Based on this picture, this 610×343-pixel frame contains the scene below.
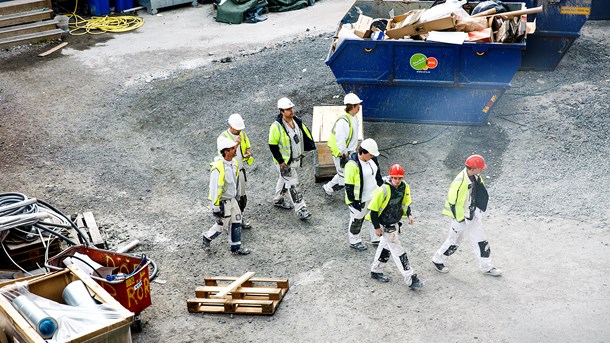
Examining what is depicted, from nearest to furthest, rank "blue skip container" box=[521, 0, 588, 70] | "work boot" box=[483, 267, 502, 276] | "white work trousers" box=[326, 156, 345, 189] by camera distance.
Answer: "work boot" box=[483, 267, 502, 276], "white work trousers" box=[326, 156, 345, 189], "blue skip container" box=[521, 0, 588, 70]

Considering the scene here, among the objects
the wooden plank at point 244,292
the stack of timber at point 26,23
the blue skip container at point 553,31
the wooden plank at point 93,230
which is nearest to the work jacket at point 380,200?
the wooden plank at point 244,292

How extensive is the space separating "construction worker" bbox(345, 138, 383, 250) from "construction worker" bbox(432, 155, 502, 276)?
108 centimetres

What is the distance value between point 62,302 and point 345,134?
475cm

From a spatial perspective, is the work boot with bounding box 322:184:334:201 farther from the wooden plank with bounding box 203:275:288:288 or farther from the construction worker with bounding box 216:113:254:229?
the wooden plank with bounding box 203:275:288:288

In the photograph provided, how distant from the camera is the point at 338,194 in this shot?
11961 mm

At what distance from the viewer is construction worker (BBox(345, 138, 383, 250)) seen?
32.4ft

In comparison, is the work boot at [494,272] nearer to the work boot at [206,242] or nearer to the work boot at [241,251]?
the work boot at [241,251]

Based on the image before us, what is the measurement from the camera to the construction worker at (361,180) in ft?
32.4

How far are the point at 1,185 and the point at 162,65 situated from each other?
5379mm

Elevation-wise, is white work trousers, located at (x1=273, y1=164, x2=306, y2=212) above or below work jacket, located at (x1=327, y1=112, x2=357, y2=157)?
below

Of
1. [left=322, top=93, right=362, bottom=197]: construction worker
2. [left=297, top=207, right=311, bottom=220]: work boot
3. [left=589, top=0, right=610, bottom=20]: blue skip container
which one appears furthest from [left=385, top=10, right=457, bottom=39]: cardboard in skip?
[left=589, top=0, right=610, bottom=20]: blue skip container

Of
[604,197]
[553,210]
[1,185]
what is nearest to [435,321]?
[553,210]

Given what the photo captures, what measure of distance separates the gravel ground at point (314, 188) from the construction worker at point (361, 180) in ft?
1.80

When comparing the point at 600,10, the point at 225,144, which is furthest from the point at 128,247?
the point at 600,10
